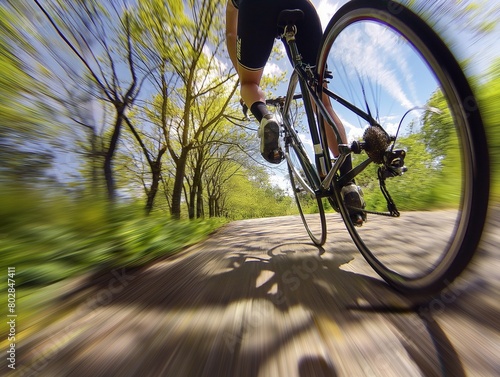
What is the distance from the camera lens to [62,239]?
142cm

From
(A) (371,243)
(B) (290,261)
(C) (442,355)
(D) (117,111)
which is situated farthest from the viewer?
(D) (117,111)

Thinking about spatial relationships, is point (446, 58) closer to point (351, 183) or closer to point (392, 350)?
point (351, 183)

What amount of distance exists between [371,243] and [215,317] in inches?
33.9

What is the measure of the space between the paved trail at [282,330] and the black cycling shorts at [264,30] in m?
1.48

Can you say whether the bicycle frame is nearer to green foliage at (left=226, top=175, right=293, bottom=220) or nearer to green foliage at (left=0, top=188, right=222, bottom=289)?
green foliage at (left=0, top=188, right=222, bottom=289)

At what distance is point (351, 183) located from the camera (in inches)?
48.3

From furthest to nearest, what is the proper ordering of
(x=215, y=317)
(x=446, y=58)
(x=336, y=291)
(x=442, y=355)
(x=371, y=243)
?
1. (x=371, y=243)
2. (x=336, y=291)
3. (x=215, y=317)
4. (x=446, y=58)
5. (x=442, y=355)

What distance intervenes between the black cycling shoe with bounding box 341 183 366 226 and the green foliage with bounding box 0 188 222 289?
142 centimetres

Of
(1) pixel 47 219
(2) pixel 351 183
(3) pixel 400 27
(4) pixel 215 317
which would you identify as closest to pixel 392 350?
(4) pixel 215 317

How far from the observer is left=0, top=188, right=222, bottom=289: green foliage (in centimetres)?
115

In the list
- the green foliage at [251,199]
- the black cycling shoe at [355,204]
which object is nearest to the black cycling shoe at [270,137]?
the black cycling shoe at [355,204]

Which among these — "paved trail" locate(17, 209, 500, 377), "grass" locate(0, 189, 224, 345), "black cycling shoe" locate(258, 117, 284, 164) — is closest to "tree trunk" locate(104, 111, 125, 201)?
"grass" locate(0, 189, 224, 345)

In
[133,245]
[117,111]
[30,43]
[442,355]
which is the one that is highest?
[117,111]

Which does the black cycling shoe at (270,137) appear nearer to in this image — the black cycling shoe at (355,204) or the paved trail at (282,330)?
the black cycling shoe at (355,204)
